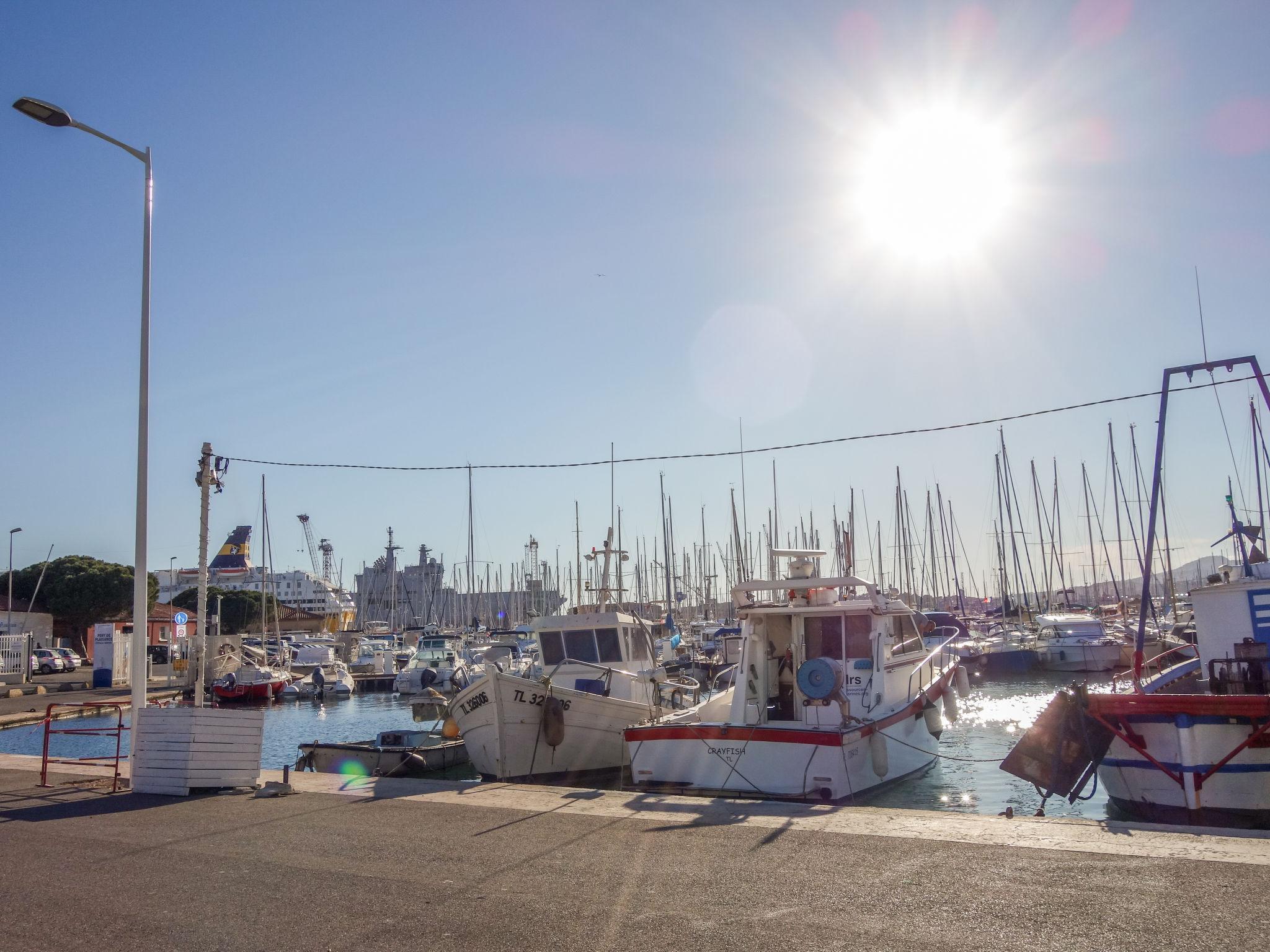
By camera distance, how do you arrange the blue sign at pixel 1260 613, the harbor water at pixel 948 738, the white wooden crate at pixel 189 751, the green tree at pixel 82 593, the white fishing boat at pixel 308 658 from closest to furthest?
the white wooden crate at pixel 189 751, the blue sign at pixel 1260 613, the harbor water at pixel 948 738, the white fishing boat at pixel 308 658, the green tree at pixel 82 593

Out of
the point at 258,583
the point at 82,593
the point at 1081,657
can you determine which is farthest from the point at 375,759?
the point at 258,583

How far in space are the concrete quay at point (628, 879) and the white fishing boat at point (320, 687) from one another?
1528 inches

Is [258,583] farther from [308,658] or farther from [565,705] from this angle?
[565,705]

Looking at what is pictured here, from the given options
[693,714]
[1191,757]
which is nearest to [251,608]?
[693,714]

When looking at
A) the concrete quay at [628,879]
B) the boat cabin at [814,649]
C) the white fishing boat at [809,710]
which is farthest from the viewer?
the boat cabin at [814,649]

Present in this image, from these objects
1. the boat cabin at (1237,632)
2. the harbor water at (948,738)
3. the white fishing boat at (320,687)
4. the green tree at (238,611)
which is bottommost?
the harbor water at (948,738)

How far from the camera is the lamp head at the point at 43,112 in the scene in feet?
39.2

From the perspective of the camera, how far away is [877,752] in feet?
49.1

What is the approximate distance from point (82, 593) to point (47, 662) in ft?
48.8

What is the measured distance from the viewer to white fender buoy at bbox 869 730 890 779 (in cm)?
1490

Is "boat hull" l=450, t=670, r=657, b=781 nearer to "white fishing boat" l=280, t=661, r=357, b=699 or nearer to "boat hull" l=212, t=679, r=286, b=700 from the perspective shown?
"boat hull" l=212, t=679, r=286, b=700

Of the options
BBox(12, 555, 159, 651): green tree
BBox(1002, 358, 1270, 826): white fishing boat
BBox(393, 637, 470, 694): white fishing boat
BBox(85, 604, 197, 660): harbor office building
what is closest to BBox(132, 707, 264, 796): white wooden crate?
BBox(1002, 358, 1270, 826): white fishing boat

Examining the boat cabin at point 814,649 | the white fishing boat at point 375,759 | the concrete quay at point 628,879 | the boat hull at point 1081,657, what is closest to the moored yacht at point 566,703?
the white fishing boat at point 375,759

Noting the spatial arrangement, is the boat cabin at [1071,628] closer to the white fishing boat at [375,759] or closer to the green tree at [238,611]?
the white fishing boat at [375,759]
